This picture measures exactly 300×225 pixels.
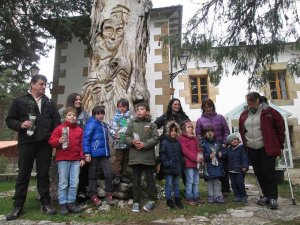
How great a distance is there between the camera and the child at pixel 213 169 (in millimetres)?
3891

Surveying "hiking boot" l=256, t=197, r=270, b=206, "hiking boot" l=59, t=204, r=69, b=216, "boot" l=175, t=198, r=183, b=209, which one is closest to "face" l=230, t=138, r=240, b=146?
"hiking boot" l=256, t=197, r=270, b=206

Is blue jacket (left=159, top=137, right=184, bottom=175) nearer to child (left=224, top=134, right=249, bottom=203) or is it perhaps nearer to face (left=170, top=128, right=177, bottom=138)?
face (left=170, top=128, right=177, bottom=138)

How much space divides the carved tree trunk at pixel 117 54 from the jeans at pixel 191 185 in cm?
126

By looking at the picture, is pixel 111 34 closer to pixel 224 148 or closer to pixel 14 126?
pixel 14 126

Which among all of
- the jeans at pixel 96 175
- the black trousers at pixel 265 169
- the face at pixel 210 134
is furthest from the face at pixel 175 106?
the jeans at pixel 96 175

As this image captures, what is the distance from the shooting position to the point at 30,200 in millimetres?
4125

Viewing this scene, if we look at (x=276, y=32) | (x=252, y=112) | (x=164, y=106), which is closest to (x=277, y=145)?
(x=252, y=112)

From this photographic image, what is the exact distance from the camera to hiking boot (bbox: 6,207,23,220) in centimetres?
317

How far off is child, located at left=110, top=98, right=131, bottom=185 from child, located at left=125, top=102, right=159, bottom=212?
0.27m

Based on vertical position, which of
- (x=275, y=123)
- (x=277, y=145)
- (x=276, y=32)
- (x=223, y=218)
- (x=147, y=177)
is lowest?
(x=223, y=218)

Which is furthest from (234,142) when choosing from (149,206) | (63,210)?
(63,210)

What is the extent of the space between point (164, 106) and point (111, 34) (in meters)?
3.64

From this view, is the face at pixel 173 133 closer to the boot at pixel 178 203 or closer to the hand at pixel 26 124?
the boot at pixel 178 203

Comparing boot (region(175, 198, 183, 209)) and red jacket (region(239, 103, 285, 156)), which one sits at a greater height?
red jacket (region(239, 103, 285, 156))
